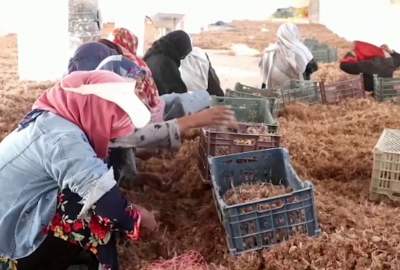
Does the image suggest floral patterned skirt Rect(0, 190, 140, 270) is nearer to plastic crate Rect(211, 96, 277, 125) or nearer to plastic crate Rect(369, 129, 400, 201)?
plastic crate Rect(369, 129, 400, 201)

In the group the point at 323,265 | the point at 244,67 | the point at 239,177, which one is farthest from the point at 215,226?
the point at 244,67

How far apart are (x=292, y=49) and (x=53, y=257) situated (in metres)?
4.41

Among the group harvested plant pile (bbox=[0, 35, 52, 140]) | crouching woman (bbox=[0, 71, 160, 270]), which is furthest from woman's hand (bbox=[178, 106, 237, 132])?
harvested plant pile (bbox=[0, 35, 52, 140])

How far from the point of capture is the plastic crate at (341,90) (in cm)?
517

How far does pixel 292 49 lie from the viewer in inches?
242

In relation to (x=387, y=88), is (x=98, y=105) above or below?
above

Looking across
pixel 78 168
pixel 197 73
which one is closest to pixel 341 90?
pixel 197 73

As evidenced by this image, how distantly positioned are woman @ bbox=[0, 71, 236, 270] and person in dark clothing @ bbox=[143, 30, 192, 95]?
2424 millimetres

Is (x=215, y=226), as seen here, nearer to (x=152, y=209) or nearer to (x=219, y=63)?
(x=152, y=209)

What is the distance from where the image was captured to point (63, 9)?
23.4 feet

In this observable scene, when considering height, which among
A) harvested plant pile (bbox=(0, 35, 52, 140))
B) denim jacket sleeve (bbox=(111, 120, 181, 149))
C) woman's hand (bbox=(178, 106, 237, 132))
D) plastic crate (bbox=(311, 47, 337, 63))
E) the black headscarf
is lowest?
harvested plant pile (bbox=(0, 35, 52, 140))

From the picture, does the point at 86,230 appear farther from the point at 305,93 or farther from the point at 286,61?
the point at 286,61

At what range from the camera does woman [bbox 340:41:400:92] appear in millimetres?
5793

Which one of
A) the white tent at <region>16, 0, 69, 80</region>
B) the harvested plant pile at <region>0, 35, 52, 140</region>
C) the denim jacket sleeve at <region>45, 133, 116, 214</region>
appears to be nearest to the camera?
the denim jacket sleeve at <region>45, 133, 116, 214</region>
